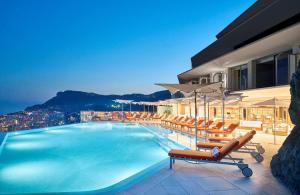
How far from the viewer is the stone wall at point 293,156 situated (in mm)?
4633

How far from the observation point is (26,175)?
8078mm

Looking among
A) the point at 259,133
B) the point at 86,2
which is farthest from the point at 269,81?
the point at 86,2

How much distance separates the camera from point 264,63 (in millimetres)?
16172

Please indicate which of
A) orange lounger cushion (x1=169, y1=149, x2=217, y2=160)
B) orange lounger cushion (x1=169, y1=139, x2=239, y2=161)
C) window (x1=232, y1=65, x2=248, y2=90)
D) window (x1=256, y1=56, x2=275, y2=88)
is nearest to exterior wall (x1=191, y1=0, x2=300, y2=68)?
window (x1=256, y1=56, x2=275, y2=88)

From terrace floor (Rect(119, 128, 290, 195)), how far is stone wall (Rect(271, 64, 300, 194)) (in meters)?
0.20

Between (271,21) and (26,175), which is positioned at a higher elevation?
(271,21)

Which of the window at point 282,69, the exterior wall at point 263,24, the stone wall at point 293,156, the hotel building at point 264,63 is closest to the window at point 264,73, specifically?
the hotel building at point 264,63

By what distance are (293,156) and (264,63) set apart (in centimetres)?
1265

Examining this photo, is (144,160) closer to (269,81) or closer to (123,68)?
(269,81)

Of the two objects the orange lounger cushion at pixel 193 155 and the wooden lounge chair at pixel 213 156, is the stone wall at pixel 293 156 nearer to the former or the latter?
the wooden lounge chair at pixel 213 156

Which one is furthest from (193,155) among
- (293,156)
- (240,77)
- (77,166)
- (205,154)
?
(240,77)

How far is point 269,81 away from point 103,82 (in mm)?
52928

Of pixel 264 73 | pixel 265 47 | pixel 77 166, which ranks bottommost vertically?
pixel 77 166

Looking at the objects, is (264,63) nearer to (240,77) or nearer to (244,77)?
(244,77)
